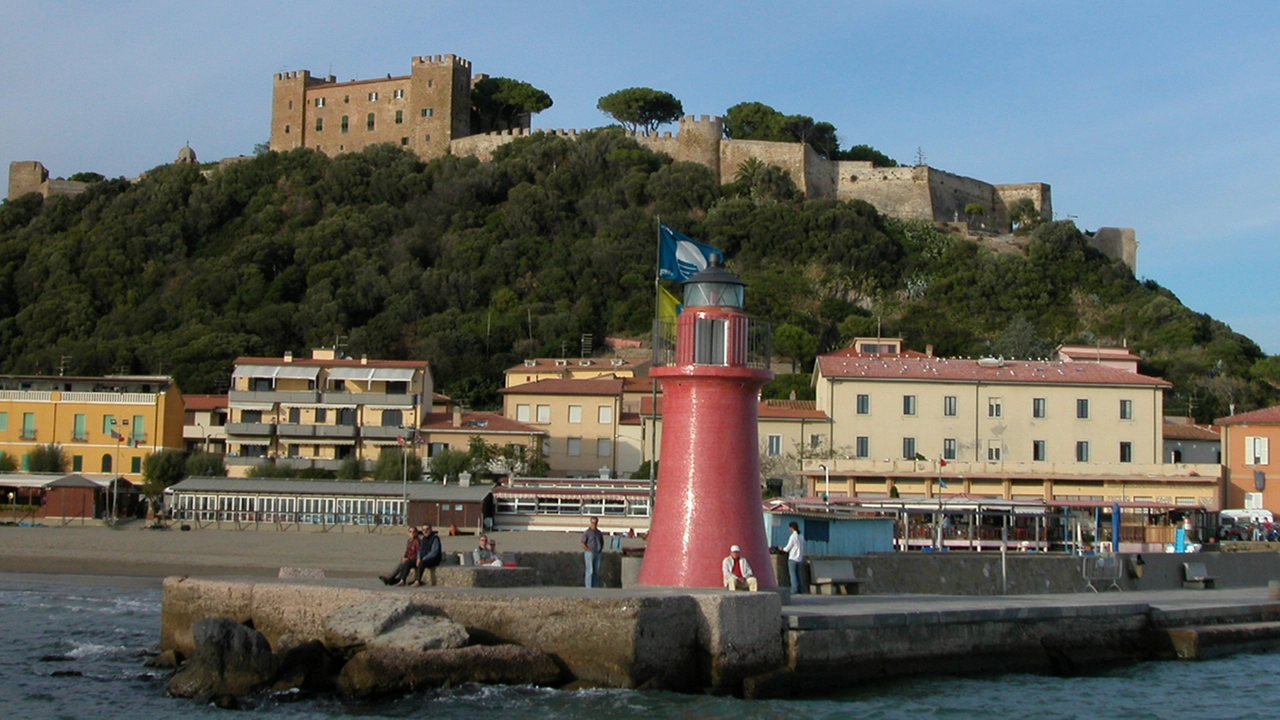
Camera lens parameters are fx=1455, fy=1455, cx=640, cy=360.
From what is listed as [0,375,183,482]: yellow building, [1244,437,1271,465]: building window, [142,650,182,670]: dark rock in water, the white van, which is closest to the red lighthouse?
[142,650,182,670]: dark rock in water

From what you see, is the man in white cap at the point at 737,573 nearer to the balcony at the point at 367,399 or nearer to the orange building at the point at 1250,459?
the orange building at the point at 1250,459

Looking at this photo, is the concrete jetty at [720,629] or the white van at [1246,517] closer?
the concrete jetty at [720,629]

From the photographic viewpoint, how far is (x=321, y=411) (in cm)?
4966

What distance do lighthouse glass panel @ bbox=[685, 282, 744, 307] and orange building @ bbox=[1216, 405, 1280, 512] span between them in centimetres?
3072

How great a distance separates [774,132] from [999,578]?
2748 inches

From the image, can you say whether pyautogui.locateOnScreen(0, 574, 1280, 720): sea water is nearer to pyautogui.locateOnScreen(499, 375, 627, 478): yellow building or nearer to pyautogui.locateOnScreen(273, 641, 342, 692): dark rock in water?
pyautogui.locateOnScreen(273, 641, 342, 692): dark rock in water

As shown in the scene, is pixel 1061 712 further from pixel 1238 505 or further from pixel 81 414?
pixel 81 414

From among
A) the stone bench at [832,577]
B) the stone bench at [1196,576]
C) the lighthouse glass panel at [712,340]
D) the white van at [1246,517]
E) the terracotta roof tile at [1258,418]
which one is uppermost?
the terracotta roof tile at [1258,418]

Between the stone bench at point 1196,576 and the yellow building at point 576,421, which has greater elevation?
the yellow building at point 576,421

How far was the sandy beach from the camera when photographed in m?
31.2

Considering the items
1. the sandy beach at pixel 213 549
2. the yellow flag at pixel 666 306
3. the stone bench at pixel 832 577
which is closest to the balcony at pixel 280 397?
the sandy beach at pixel 213 549

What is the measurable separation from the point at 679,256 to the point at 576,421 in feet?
108

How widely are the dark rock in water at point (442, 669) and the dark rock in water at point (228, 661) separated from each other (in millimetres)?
799

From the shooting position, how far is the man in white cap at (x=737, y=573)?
1395 cm
